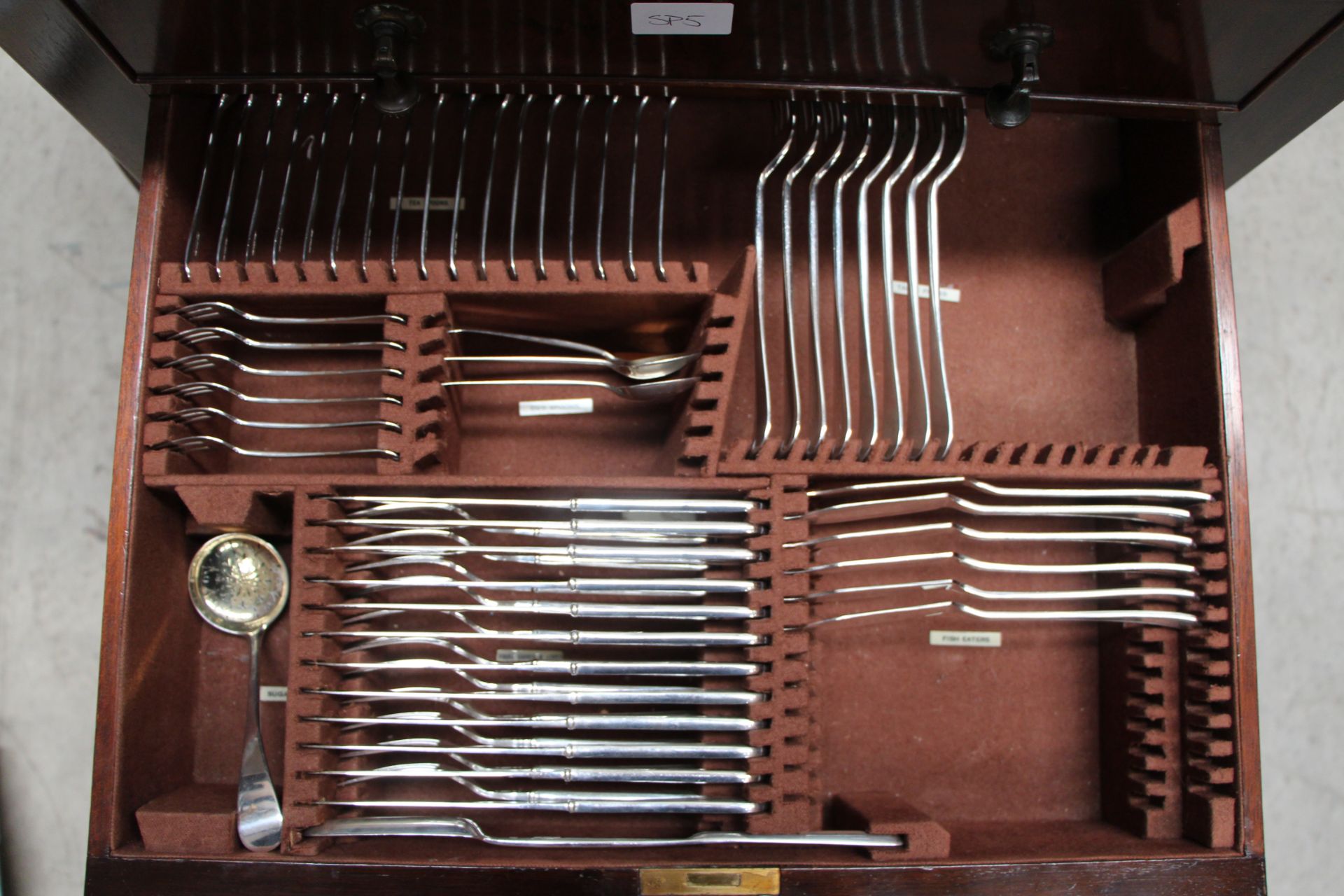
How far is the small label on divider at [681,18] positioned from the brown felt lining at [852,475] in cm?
28

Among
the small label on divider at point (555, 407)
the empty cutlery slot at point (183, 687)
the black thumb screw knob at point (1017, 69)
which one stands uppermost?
the black thumb screw knob at point (1017, 69)

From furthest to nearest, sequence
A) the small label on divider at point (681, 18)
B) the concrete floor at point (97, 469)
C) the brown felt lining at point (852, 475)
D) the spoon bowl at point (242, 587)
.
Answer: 1. the concrete floor at point (97, 469)
2. the spoon bowl at point (242, 587)
3. the brown felt lining at point (852, 475)
4. the small label on divider at point (681, 18)

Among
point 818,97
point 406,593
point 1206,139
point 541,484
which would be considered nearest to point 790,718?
point 541,484

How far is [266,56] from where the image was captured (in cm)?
119

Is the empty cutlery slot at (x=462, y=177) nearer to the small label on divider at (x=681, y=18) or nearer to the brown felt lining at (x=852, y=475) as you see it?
the brown felt lining at (x=852, y=475)

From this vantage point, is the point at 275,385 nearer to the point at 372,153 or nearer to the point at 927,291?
the point at 372,153

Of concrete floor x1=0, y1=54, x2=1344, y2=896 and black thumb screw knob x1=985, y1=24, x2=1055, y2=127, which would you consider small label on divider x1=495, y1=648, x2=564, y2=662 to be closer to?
concrete floor x1=0, y1=54, x2=1344, y2=896

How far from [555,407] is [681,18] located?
0.53 meters

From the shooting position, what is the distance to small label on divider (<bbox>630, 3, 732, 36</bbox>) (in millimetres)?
1068

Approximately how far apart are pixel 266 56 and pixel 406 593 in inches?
28.2

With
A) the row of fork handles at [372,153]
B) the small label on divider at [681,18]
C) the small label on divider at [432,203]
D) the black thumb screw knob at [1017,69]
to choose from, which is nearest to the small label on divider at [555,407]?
the row of fork handles at [372,153]

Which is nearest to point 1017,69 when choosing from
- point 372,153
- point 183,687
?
point 372,153

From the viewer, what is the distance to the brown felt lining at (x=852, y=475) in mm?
1169

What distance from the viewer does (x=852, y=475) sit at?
1.20 m
